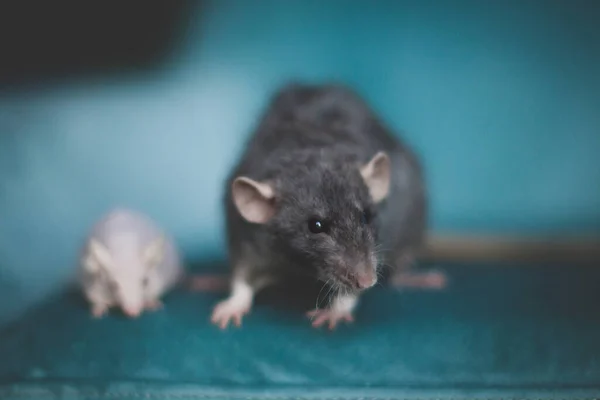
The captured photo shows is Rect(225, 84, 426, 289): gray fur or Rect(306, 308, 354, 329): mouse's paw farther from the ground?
Rect(225, 84, 426, 289): gray fur

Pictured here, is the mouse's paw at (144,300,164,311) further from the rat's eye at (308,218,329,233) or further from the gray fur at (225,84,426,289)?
the rat's eye at (308,218,329,233)

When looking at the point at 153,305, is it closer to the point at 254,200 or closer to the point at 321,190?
the point at 254,200

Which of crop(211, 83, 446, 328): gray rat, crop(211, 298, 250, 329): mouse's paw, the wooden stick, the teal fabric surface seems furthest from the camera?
the wooden stick

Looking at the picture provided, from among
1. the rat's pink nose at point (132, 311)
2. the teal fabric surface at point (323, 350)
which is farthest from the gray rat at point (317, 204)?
the rat's pink nose at point (132, 311)

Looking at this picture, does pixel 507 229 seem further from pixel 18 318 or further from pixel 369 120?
pixel 18 318

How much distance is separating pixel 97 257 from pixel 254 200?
24.9 inches

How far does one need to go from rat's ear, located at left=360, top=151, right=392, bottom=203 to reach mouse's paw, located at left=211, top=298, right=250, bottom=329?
58 cm

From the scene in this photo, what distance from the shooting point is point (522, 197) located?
3.28m

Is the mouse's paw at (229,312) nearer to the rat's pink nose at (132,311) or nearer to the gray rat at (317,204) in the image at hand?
the gray rat at (317,204)

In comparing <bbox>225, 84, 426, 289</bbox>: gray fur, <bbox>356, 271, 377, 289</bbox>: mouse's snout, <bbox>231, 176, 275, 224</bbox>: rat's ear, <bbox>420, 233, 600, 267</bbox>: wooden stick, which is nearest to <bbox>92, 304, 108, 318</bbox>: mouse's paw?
<bbox>225, 84, 426, 289</bbox>: gray fur

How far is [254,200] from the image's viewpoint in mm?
1959

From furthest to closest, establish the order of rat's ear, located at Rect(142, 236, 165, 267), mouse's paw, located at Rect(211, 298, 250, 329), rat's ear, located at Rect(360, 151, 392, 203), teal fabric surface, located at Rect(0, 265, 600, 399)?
rat's ear, located at Rect(142, 236, 165, 267)
mouse's paw, located at Rect(211, 298, 250, 329)
rat's ear, located at Rect(360, 151, 392, 203)
teal fabric surface, located at Rect(0, 265, 600, 399)

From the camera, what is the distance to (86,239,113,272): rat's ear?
2.20m

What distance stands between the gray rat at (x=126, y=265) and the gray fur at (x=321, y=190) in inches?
13.3
